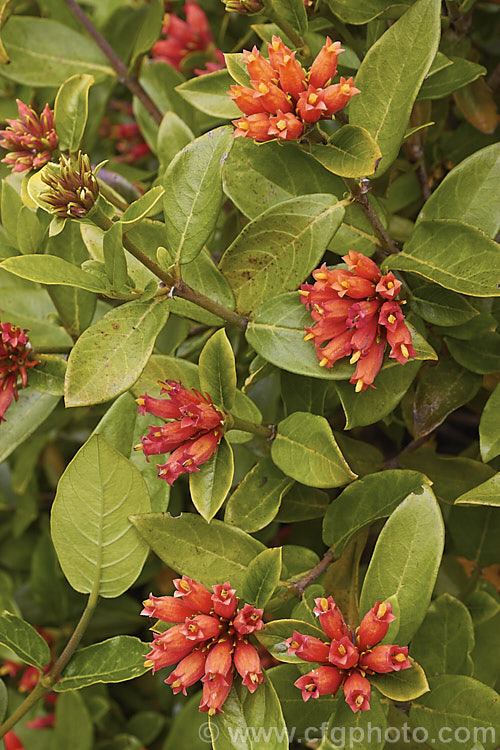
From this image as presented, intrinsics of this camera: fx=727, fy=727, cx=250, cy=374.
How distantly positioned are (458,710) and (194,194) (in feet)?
2.34

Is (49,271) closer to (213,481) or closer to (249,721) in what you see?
(213,481)

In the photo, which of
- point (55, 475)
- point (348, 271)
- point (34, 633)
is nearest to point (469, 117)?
point (348, 271)

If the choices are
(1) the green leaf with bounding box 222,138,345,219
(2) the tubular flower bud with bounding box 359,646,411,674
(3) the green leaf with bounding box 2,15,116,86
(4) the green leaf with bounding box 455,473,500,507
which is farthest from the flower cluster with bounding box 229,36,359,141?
(3) the green leaf with bounding box 2,15,116,86

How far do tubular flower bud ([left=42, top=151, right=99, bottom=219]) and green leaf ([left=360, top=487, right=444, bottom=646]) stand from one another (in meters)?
0.49

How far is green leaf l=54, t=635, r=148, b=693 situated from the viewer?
0.92 m

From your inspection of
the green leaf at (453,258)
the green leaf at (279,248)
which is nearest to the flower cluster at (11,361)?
the green leaf at (279,248)

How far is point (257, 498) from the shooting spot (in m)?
0.96

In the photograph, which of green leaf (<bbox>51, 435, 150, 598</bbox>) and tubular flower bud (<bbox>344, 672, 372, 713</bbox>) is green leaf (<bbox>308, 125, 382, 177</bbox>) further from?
tubular flower bud (<bbox>344, 672, 372, 713</bbox>)

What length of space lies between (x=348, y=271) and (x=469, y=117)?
0.49m

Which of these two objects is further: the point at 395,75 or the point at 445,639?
the point at 445,639

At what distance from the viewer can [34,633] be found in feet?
3.27

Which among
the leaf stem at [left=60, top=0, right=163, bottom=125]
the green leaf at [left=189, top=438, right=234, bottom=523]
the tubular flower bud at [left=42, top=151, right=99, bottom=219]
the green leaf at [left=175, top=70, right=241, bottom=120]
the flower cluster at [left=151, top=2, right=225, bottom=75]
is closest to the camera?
the tubular flower bud at [left=42, top=151, right=99, bottom=219]

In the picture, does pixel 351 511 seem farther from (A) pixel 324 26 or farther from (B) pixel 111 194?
(A) pixel 324 26

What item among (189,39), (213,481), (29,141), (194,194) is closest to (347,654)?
(213,481)
